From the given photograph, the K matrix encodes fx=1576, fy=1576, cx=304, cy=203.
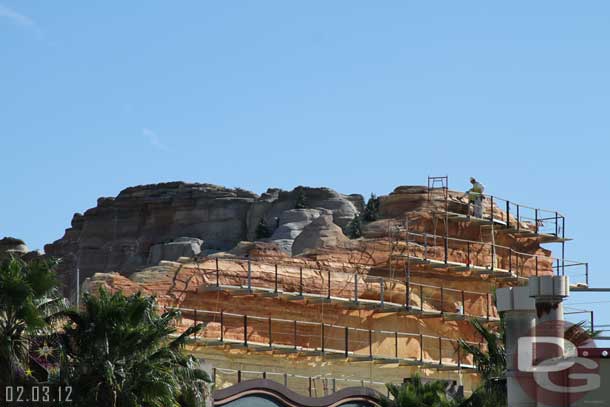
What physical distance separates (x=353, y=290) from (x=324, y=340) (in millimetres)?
2987

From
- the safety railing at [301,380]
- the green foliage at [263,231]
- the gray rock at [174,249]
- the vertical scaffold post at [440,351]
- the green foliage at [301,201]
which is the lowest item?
the safety railing at [301,380]

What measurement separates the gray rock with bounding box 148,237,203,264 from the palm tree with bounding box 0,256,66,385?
9245cm

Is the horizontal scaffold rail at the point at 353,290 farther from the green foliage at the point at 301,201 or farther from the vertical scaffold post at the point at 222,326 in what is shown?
the green foliage at the point at 301,201

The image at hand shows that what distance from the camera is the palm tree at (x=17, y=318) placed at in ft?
120

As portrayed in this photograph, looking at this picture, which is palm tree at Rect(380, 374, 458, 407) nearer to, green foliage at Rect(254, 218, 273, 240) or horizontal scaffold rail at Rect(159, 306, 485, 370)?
horizontal scaffold rail at Rect(159, 306, 485, 370)

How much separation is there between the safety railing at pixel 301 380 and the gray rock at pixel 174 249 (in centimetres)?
7071

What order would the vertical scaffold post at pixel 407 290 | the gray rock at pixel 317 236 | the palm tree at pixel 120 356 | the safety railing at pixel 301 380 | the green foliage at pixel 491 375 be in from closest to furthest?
the palm tree at pixel 120 356, the green foliage at pixel 491 375, the safety railing at pixel 301 380, the vertical scaffold post at pixel 407 290, the gray rock at pixel 317 236

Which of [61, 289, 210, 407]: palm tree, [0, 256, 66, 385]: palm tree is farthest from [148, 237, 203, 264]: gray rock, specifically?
[0, 256, 66, 385]: palm tree

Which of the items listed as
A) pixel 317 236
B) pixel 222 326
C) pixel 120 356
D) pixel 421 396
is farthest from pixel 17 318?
pixel 317 236

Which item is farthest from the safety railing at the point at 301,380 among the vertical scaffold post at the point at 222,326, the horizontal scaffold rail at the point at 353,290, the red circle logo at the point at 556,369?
the red circle logo at the point at 556,369

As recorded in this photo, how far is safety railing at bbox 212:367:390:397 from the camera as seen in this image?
2142 inches

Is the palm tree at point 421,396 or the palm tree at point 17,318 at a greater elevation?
the palm tree at point 17,318

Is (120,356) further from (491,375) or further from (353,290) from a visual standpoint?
(353,290)

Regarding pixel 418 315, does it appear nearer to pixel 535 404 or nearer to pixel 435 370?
pixel 435 370
